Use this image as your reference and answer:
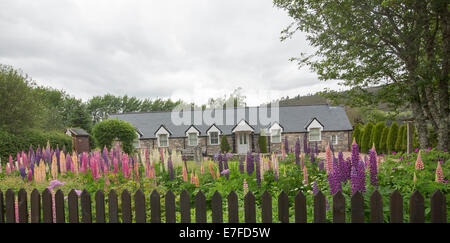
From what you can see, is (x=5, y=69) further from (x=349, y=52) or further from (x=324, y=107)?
(x=324, y=107)

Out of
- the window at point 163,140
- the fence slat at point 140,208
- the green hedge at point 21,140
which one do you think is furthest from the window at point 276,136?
the fence slat at point 140,208

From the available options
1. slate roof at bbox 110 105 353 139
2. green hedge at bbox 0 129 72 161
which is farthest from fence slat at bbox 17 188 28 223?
slate roof at bbox 110 105 353 139

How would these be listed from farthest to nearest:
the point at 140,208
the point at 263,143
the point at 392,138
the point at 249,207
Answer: the point at 263,143, the point at 392,138, the point at 140,208, the point at 249,207

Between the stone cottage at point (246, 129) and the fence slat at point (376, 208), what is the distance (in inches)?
930

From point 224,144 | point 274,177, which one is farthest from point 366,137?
point 274,177

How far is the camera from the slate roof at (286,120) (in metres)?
27.3

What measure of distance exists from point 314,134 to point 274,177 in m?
23.0

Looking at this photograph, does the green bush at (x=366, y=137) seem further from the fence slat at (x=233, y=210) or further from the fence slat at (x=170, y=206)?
the fence slat at (x=170, y=206)

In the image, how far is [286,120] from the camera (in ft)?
93.6

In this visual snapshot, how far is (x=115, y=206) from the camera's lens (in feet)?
9.37

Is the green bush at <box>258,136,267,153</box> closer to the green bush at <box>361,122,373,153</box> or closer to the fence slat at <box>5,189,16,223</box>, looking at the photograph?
the green bush at <box>361,122,373,153</box>

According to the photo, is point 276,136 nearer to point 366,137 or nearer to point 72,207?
point 366,137

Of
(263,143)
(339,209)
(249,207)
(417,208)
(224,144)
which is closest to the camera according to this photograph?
(417,208)

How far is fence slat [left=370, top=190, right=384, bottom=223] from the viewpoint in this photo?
7.87 ft
